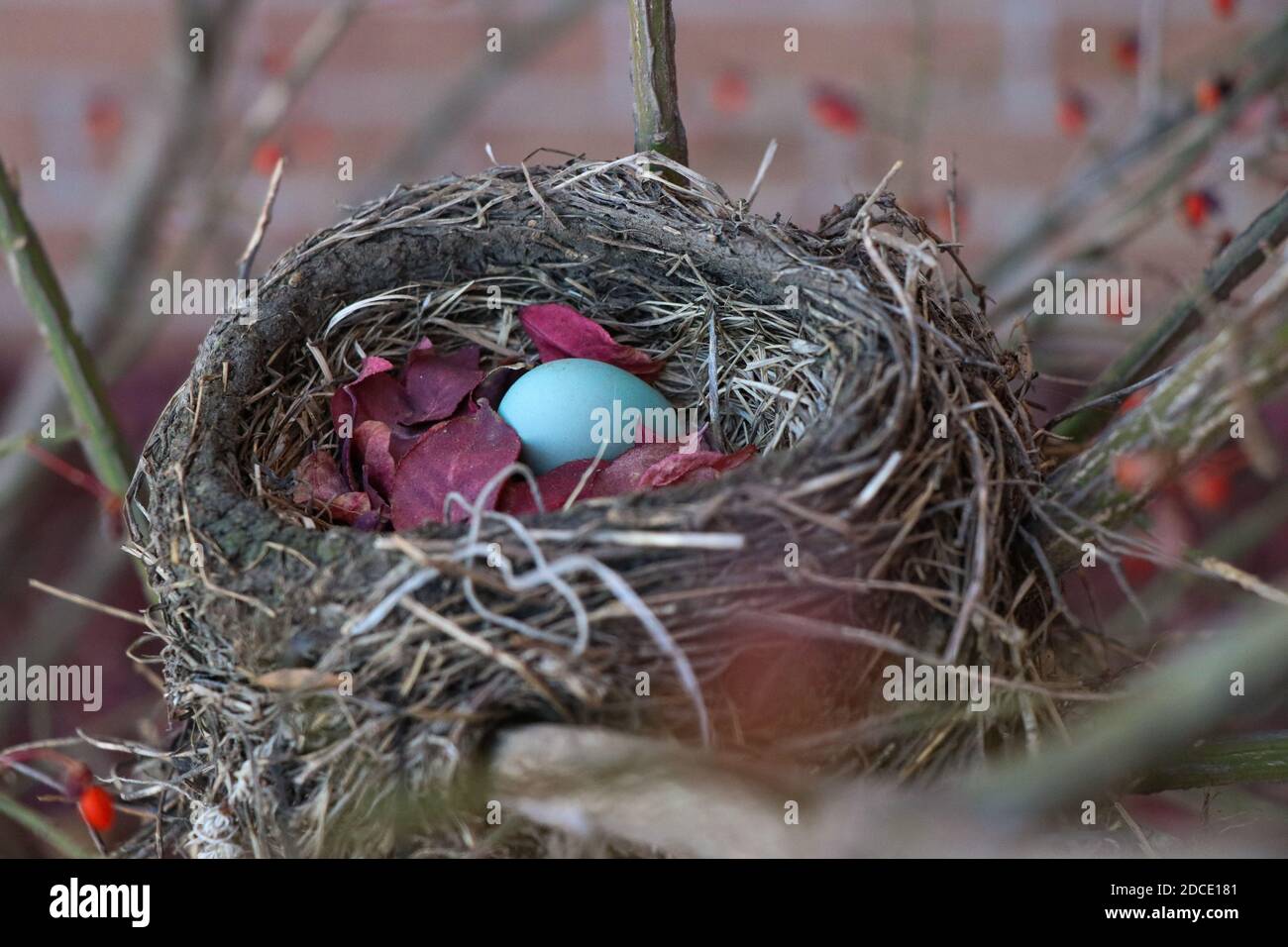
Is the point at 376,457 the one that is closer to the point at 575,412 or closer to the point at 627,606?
the point at 575,412

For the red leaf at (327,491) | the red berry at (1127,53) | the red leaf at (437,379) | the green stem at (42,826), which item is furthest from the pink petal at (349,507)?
the red berry at (1127,53)

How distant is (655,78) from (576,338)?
281 millimetres

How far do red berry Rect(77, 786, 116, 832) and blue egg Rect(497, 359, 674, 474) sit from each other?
0.48 meters

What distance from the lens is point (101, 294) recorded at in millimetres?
1567

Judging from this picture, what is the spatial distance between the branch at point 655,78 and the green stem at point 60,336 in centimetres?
55

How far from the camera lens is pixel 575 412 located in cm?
118

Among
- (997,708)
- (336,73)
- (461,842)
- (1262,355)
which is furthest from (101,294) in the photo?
(336,73)

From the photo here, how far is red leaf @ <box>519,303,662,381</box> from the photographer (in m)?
1.24

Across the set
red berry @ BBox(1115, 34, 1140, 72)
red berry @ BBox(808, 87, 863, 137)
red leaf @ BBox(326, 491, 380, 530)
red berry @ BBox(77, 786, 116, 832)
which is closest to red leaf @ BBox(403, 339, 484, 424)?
red leaf @ BBox(326, 491, 380, 530)

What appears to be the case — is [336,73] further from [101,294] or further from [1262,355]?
[1262,355]

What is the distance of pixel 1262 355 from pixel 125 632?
2469 millimetres

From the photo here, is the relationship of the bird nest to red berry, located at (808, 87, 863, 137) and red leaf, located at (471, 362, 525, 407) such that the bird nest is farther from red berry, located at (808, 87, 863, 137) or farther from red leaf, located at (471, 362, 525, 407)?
red berry, located at (808, 87, 863, 137)

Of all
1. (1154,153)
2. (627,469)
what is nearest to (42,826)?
(627,469)

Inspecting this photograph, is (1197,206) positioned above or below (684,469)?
above
